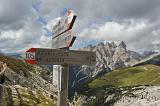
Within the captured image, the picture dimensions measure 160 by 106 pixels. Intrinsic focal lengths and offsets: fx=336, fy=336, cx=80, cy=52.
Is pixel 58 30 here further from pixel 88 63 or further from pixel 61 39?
pixel 88 63

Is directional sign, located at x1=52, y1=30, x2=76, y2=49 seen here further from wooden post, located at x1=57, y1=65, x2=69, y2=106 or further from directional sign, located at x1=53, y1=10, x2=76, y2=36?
wooden post, located at x1=57, y1=65, x2=69, y2=106

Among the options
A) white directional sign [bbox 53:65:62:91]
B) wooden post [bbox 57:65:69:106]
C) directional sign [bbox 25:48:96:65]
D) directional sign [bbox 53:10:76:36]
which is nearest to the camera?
directional sign [bbox 53:10:76:36]

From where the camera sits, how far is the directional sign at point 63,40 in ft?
51.8

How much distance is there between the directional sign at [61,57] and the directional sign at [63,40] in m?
0.45

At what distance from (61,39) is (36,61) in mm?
1827

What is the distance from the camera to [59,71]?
1677 cm

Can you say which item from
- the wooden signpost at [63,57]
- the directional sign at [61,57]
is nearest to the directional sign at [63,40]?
the wooden signpost at [63,57]

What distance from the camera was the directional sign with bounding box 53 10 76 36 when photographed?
1573cm

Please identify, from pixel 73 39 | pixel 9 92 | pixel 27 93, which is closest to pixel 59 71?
pixel 73 39

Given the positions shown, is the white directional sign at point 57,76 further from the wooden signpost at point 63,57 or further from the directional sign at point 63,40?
the directional sign at point 63,40

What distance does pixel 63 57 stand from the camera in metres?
16.5

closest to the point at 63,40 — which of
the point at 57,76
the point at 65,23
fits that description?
the point at 65,23

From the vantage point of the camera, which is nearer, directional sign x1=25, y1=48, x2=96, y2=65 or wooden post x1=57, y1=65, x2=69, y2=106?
directional sign x1=25, y1=48, x2=96, y2=65

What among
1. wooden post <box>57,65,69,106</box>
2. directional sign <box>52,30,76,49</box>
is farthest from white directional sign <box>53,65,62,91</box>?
directional sign <box>52,30,76,49</box>
